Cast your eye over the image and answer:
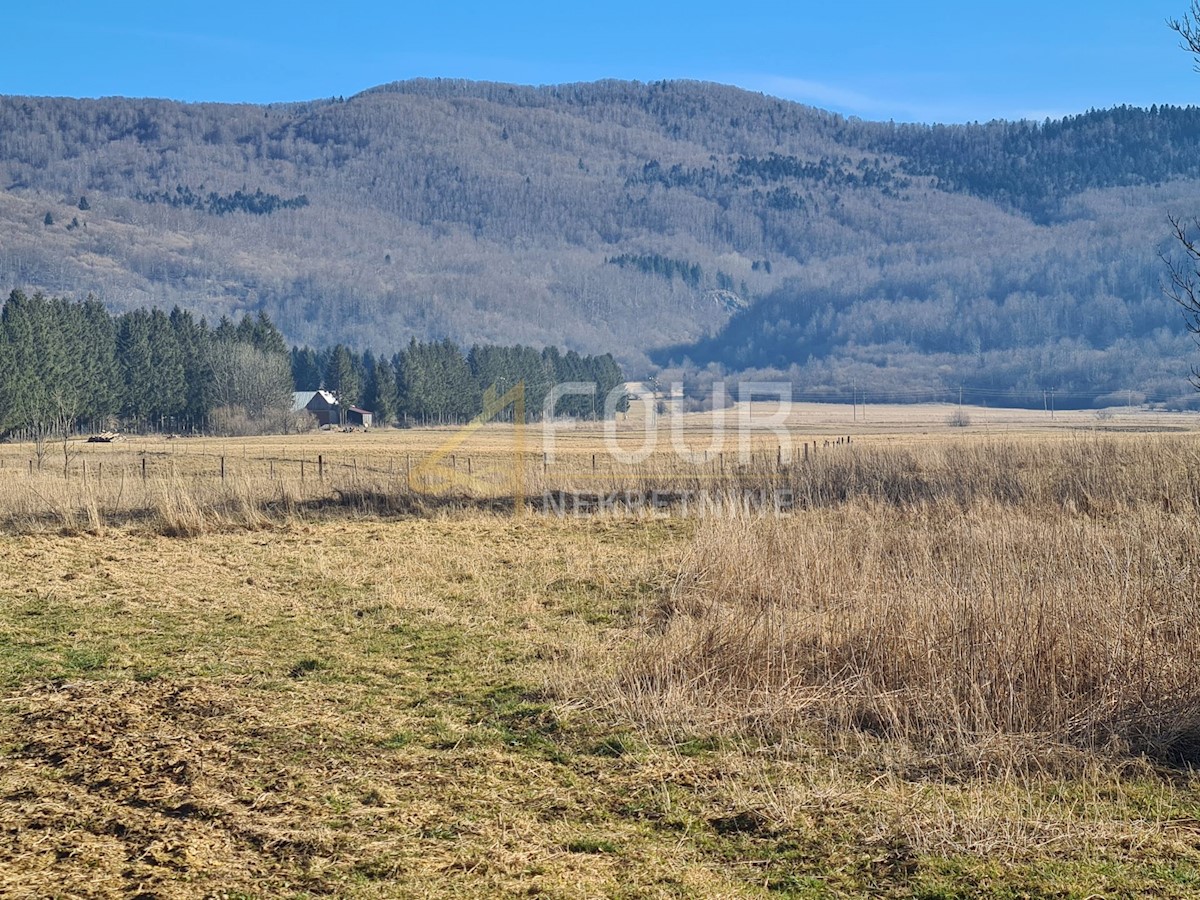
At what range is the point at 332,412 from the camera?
104 metres

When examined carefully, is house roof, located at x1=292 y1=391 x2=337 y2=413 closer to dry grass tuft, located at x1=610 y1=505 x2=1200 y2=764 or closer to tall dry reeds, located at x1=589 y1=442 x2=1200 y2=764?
tall dry reeds, located at x1=589 y1=442 x2=1200 y2=764

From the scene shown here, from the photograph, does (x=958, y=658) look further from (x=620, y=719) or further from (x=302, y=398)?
(x=302, y=398)

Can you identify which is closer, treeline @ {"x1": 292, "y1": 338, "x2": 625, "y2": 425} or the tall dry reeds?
the tall dry reeds

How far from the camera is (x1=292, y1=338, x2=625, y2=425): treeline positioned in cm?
9988

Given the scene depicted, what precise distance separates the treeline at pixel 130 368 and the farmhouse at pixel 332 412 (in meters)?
8.65

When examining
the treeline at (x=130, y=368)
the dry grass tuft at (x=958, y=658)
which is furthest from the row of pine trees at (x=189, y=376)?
the dry grass tuft at (x=958, y=658)

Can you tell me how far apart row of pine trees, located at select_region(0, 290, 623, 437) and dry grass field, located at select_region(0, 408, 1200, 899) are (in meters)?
35.9

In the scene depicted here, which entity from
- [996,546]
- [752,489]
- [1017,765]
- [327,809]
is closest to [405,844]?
[327,809]

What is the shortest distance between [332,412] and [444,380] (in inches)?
426

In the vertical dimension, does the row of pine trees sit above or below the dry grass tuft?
above

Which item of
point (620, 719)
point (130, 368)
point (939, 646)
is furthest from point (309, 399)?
point (620, 719)

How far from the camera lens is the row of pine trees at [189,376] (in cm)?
6228

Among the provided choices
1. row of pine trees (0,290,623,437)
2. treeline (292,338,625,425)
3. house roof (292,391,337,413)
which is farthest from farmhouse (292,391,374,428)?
row of pine trees (0,290,623,437)

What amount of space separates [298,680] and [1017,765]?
535 cm
